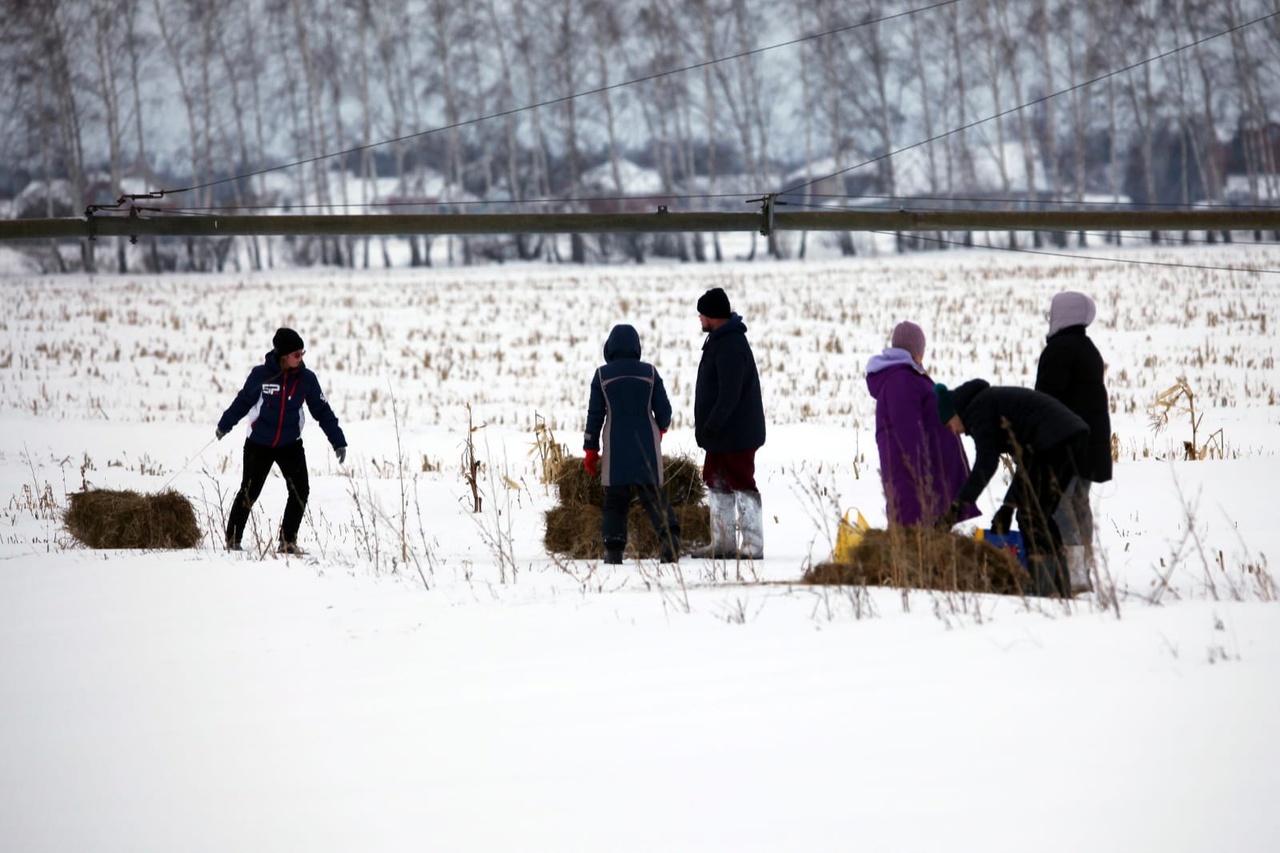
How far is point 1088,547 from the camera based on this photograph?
5.34 m

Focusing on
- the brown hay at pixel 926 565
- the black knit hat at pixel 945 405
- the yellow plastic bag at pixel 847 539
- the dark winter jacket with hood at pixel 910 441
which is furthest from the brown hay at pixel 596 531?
the black knit hat at pixel 945 405

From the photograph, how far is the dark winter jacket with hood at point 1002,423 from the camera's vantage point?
5.52m

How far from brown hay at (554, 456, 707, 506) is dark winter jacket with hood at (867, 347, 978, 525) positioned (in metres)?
1.81

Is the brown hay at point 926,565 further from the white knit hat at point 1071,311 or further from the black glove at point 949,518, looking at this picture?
the white knit hat at point 1071,311

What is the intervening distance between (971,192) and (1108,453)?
4103 cm

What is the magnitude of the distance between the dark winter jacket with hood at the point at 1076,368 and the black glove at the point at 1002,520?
1.82 feet

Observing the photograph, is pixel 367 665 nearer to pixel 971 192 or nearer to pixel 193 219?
pixel 193 219

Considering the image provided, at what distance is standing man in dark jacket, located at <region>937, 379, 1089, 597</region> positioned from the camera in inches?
218

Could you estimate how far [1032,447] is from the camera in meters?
5.58

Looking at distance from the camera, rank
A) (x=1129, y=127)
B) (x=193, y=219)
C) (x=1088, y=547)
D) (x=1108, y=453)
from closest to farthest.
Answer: (x=1088, y=547)
(x=1108, y=453)
(x=193, y=219)
(x=1129, y=127)

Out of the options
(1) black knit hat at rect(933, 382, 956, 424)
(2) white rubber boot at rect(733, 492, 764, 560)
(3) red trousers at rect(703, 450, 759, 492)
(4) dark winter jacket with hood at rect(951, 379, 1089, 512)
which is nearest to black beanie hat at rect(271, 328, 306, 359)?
(3) red trousers at rect(703, 450, 759, 492)

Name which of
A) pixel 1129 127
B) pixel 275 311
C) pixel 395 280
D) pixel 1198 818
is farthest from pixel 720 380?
pixel 1129 127

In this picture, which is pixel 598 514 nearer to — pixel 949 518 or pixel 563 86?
pixel 949 518

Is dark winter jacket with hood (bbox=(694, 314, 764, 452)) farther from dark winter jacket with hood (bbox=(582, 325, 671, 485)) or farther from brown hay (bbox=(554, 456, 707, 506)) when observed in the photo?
brown hay (bbox=(554, 456, 707, 506))
